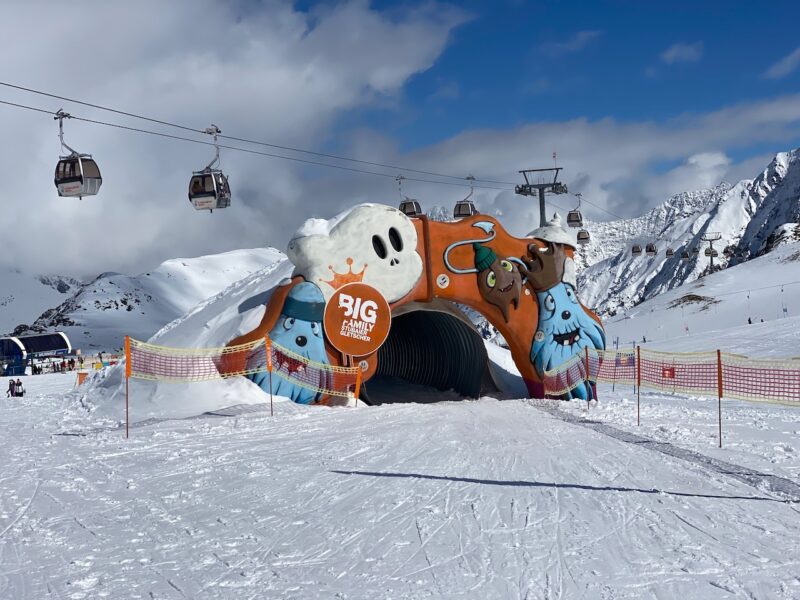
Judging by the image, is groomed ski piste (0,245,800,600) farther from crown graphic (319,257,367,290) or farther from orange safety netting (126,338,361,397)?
crown graphic (319,257,367,290)

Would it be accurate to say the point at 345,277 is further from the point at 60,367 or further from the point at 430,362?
the point at 60,367

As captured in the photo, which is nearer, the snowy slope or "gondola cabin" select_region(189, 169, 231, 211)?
"gondola cabin" select_region(189, 169, 231, 211)

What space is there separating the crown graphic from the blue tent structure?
115ft

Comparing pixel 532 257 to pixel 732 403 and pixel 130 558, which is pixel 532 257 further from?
pixel 130 558

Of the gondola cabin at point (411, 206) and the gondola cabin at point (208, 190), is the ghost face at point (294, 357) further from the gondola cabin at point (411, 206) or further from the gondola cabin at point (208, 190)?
the gondola cabin at point (411, 206)

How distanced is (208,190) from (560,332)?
1005 cm

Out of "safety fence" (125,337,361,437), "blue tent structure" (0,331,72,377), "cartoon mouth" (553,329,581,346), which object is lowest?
"blue tent structure" (0,331,72,377)

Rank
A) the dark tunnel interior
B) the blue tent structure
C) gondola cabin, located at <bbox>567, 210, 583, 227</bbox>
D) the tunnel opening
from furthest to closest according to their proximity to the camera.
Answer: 1. the blue tent structure
2. gondola cabin, located at <bbox>567, 210, 583, 227</bbox>
3. the dark tunnel interior
4. the tunnel opening

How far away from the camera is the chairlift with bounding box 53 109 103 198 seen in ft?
54.2

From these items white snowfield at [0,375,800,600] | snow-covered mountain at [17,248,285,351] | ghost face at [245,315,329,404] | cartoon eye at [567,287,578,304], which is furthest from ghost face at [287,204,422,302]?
snow-covered mountain at [17,248,285,351]

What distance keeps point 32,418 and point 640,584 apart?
1560 centimetres

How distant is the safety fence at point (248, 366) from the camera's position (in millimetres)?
16766

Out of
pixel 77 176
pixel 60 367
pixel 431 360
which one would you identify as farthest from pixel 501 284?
pixel 60 367

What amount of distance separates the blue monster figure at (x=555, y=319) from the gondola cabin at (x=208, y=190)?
8.38 meters
